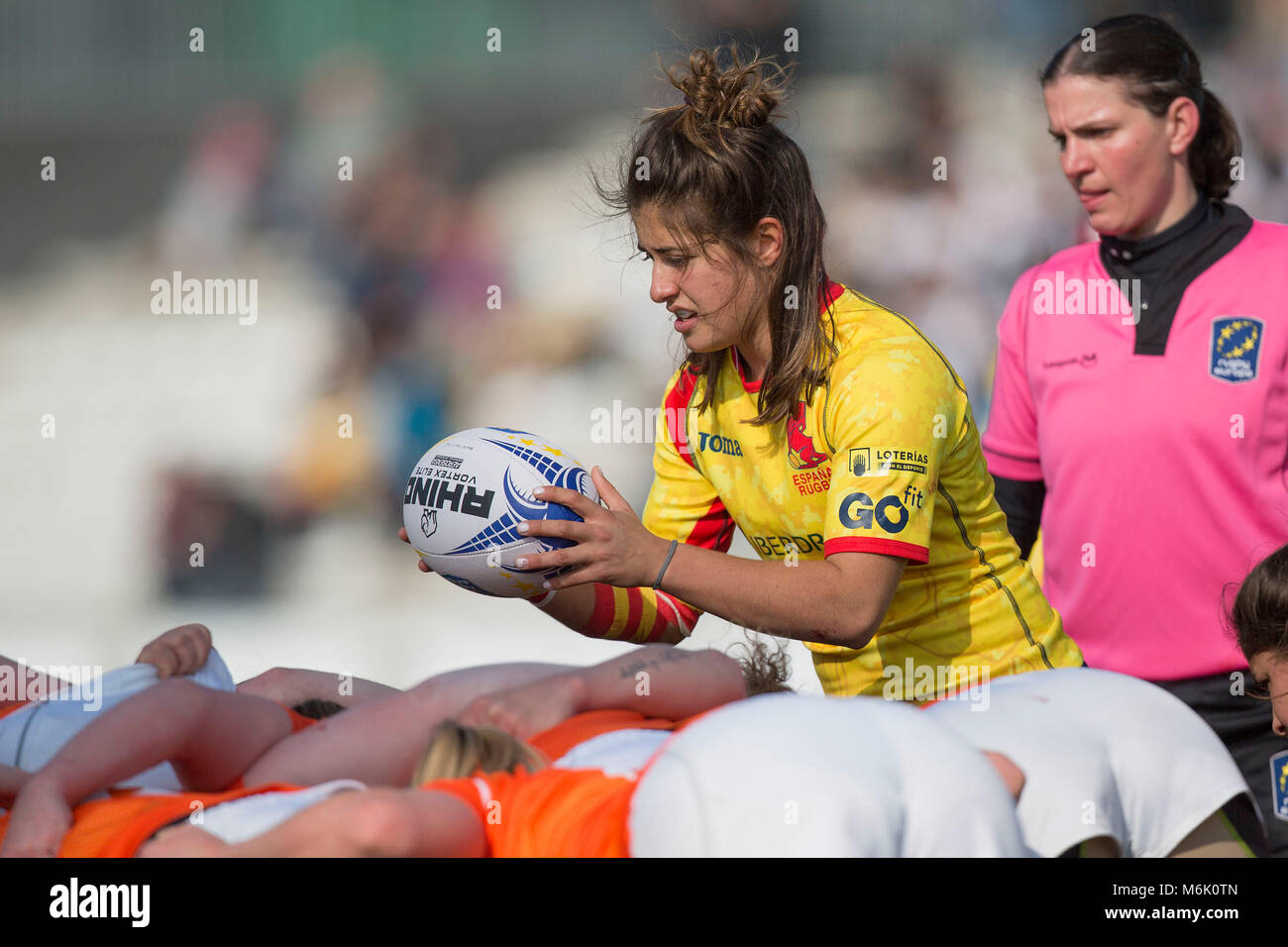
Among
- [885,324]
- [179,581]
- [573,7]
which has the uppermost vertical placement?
[573,7]

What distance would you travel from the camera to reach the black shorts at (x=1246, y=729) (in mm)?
2439

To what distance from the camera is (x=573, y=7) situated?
6043 millimetres

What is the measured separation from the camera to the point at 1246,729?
2.46 m

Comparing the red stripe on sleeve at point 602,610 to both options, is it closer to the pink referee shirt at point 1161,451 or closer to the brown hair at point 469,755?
the brown hair at point 469,755

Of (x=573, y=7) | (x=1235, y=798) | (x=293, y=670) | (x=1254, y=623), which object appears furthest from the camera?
(x=573, y=7)

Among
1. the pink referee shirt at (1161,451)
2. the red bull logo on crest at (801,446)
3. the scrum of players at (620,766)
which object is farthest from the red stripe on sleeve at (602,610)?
the pink referee shirt at (1161,451)

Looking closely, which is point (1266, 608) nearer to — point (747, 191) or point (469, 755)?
point (747, 191)

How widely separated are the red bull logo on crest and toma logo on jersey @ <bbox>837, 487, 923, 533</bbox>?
170 millimetres

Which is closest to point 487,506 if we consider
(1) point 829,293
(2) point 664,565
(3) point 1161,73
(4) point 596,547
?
(4) point 596,547

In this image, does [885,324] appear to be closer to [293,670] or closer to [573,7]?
[293,670]

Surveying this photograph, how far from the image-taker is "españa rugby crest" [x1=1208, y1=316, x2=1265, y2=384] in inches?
97.3
